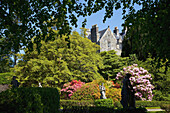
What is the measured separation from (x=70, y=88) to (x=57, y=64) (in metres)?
3.50

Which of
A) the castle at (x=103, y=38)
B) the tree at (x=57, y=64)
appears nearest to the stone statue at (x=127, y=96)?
the tree at (x=57, y=64)

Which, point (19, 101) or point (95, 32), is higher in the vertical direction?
point (95, 32)

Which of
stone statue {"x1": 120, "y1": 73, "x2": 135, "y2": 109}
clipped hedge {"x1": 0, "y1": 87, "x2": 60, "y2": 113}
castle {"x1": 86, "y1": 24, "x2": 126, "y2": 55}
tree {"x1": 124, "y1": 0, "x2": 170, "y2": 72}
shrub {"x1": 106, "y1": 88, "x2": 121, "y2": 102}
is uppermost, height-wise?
castle {"x1": 86, "y1": 24, "x2": 126, "y2": 55}

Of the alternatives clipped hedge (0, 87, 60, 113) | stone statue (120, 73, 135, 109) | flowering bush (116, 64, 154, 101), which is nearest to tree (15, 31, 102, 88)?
flowering bush (116, 64, 154, 101)

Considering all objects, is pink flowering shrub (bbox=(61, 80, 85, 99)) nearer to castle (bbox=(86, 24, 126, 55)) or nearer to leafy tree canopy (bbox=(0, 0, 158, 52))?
leafy tree canopy (bbox=(0, 0, 158, 52))

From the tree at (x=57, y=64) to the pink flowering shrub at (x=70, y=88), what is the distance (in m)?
0.95

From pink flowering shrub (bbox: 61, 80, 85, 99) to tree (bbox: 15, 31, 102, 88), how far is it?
95 cm

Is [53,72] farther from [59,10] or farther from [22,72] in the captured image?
[59,10]

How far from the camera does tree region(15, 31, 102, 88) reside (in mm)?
20594

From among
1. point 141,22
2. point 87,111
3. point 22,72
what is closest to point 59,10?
point 141,22

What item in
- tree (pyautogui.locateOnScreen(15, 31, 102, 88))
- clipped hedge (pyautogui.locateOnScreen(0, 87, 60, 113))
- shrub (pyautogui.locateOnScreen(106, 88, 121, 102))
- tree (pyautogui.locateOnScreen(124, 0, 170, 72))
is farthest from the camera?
tree (pyautogui.locateOnScreen(15, 31, 102, 88))

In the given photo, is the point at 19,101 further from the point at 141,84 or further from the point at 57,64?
the point at 57,64

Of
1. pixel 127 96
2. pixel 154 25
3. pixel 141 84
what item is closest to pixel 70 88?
pixel 141 84

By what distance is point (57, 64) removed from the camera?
70.5 feet
